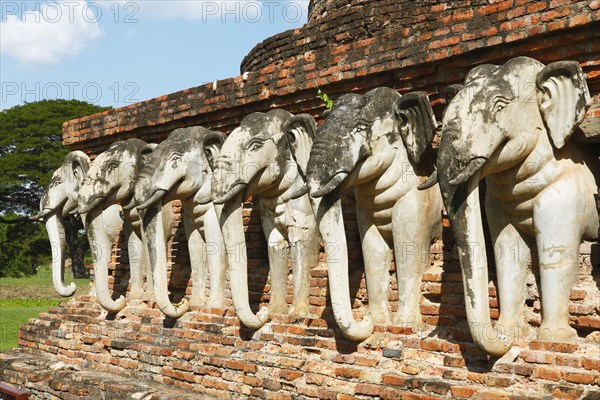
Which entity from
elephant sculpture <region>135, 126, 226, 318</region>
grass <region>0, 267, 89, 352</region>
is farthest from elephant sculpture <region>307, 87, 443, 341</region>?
grass <region>0, 267, 89, 352</region>

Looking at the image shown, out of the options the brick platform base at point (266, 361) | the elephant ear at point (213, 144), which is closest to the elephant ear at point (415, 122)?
the brick platform base at point (266, 361)

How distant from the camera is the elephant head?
28.4 feet

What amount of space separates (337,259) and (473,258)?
96 cm

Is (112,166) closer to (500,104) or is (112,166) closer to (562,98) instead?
(500,104)

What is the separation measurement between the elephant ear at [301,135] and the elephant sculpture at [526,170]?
138 centimetres

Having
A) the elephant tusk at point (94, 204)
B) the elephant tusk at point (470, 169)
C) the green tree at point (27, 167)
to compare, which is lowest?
the elephant tusk at point (470, 169)

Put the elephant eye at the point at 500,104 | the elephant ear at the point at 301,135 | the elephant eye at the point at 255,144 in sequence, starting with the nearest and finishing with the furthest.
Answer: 1. the elephant eye at the point at 500,104
2. the elephant ear at the point at 301,135
3. the elephant eye at the point at 255,144

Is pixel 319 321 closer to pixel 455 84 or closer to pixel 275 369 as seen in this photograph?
pixel 275 369

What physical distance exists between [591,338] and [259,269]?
3.04 m

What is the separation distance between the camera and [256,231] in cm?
705

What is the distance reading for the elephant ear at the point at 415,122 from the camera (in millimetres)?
5336

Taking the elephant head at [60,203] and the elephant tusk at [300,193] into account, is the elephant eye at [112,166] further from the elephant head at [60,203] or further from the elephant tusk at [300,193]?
the elephant tusk at [300,193]

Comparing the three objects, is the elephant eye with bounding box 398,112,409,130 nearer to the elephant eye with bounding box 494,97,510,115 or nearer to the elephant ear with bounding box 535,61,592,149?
the elephant eye with bounding box 494,97,510,115

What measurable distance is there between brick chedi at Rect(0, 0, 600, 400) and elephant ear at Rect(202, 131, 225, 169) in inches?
14.8
